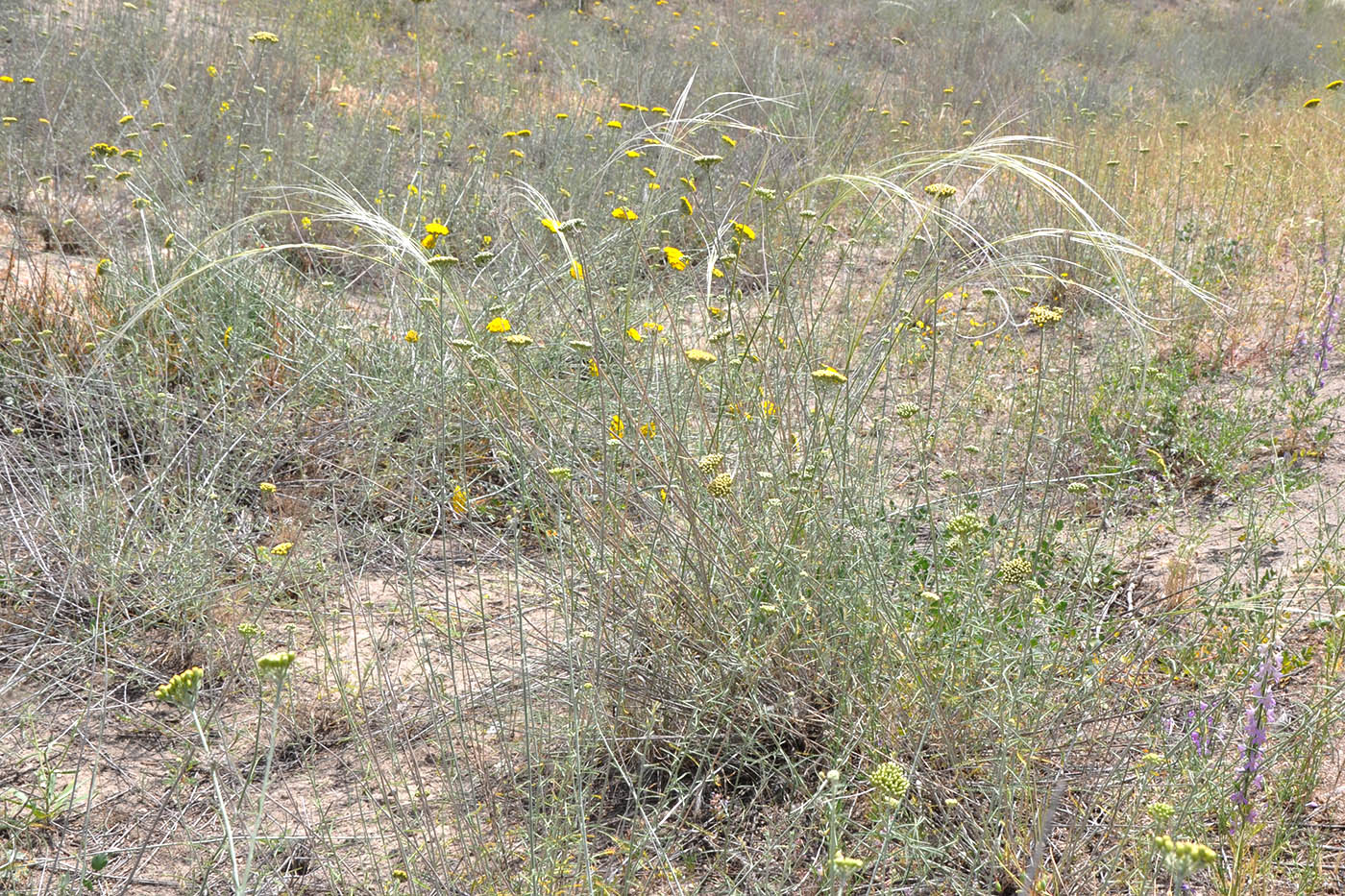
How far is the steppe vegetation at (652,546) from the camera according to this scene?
1.70 metres

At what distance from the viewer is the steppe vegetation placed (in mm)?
1698

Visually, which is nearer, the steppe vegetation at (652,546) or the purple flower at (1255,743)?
the purple flower at (1255,743)

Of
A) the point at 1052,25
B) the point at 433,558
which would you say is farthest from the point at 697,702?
the point at 1052,25

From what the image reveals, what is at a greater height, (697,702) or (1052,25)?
(1052,25)

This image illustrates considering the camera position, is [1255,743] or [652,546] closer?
[1255,743]

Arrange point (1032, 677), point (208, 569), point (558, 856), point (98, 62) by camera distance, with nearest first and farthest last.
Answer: point (558, 856)
point (1032, 677)
point (208, 569)
point (98, 62)

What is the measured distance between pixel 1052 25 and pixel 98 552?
1319cm

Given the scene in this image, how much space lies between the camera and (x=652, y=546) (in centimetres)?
185

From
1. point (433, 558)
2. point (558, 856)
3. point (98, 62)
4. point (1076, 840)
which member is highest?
point (98, 62)

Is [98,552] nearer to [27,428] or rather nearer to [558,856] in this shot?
[27,428]

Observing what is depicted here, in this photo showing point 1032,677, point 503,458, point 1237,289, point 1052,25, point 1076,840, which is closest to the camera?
point 1076,840

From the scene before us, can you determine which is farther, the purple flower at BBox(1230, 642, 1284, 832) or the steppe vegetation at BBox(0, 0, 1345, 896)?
the steppe vegetation at BBox(0, 0, 1345, 896)

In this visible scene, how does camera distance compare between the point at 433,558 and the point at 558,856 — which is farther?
the point at 433,558

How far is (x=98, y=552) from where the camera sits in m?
2.45
